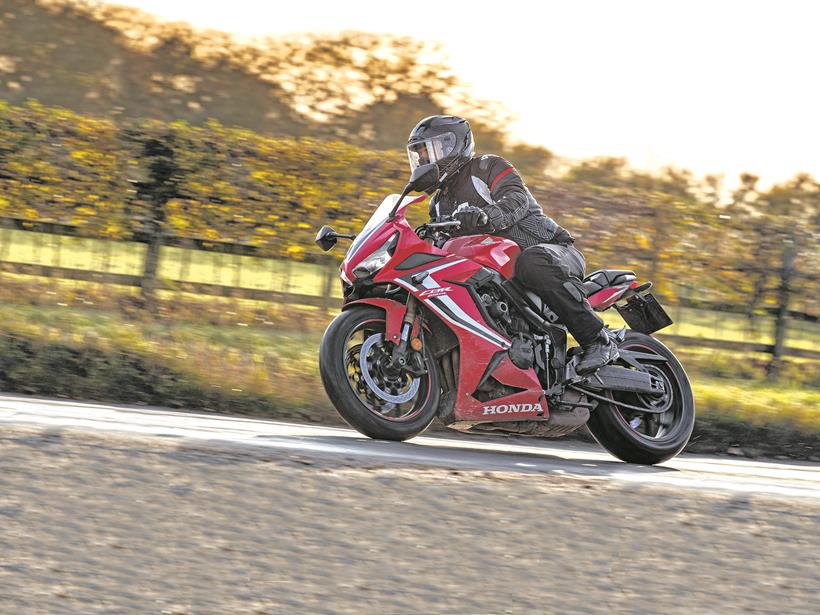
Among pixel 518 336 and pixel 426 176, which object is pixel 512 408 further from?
pixel 426 176

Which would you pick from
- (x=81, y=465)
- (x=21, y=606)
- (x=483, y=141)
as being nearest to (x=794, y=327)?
(x=483, y=141)

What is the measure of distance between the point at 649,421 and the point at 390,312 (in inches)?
77.9

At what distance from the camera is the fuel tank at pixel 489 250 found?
6895 millimetres

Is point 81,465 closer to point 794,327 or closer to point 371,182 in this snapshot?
point 371,182

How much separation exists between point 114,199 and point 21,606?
28.8ft

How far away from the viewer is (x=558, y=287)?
6.91 meters

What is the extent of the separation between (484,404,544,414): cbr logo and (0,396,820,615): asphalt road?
84 cm

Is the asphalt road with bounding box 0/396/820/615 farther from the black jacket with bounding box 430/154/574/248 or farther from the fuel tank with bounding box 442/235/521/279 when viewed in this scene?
the black jacket with bounding box 430/154/574/248

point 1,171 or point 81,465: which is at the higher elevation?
point 1,171

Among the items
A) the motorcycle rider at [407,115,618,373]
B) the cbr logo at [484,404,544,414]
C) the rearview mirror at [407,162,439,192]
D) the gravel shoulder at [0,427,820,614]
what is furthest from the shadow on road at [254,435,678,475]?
the rearview mirror at [407,162,439,192]

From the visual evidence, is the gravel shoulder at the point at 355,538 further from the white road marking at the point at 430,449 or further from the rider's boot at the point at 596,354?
the rider's boot at the point at 596,354

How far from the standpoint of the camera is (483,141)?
15164mm

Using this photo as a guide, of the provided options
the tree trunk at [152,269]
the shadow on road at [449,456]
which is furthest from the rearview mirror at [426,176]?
the tree trunk at [152,269]

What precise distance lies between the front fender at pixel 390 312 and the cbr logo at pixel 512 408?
71 centimetres
